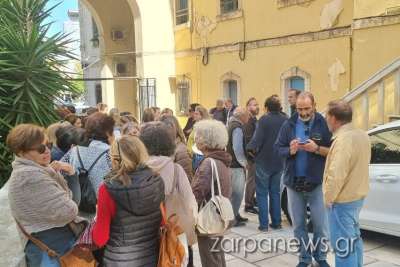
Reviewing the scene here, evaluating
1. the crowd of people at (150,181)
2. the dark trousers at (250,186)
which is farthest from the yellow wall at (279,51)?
the crowd of people at (150,181)

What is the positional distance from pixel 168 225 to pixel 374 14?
8303mm

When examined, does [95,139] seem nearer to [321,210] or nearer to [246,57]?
[321,210]

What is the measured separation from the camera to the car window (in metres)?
5.39

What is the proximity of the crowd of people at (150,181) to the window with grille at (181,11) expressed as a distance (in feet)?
39.0

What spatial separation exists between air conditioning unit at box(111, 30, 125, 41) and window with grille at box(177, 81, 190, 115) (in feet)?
14.8

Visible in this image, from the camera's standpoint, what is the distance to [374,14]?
31.2ft

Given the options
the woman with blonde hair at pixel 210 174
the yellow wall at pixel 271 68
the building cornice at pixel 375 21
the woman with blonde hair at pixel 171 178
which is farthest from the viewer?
the yellow wall at pixel 271 68

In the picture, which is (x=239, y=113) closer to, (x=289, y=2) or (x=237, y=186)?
(x=237, y=186)

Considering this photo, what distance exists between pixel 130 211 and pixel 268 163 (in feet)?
11.6

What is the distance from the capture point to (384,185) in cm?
525

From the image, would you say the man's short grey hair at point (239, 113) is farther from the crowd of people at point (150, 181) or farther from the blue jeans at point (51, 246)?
the blue jeans at point (51, 246)

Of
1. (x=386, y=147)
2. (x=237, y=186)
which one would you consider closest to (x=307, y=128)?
(x=386, y=147)

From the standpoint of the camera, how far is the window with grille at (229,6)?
45.9 ft

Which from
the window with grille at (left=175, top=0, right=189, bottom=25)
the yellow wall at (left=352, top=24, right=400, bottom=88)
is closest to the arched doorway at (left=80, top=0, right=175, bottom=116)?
the window with grille at (left=175, top=0, right=189, bottom=25)
